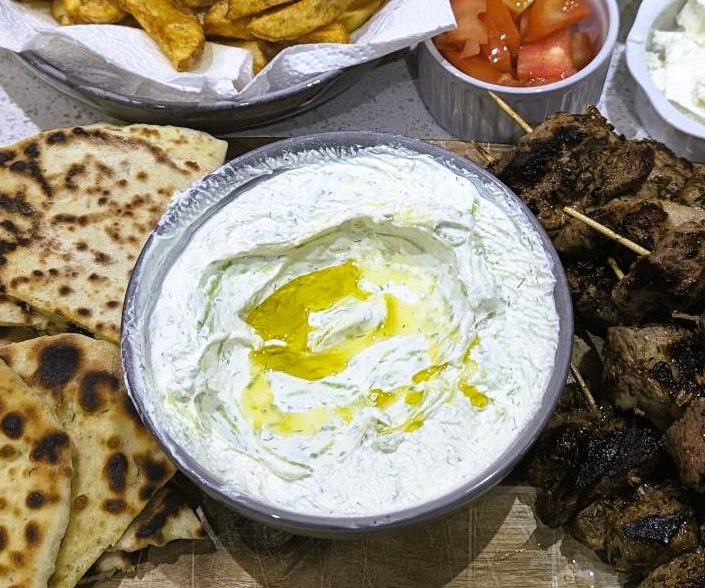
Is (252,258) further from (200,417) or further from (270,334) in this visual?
(200,417)

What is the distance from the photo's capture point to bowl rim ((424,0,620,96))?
3010 mm

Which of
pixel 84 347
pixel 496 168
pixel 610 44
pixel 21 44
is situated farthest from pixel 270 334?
pixel 610 44

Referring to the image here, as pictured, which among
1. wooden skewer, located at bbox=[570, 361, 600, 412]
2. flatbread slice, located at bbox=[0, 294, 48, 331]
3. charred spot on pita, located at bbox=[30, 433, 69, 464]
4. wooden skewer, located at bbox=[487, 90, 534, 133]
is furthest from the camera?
wooden skewer, located at bbox=[487, 90, 534, 133]

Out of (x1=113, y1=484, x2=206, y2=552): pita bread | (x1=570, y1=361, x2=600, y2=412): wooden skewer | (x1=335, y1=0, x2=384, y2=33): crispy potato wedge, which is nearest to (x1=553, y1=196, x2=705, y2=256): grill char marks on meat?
(x1=570, y1=361, x2=600, y2=412): wooden skewer

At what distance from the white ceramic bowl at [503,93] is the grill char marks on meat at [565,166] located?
15.1 inches

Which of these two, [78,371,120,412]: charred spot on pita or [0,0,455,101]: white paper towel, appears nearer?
[78,371,120,412]: charred spot on pita

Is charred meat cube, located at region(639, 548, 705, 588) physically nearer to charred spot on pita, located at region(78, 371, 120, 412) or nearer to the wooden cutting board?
the wooden cutting board

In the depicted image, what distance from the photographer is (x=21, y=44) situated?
300cm

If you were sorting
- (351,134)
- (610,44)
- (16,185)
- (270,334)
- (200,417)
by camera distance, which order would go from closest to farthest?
(200,417) → (270,334) → (351,134) → (16,185) → (610,44)

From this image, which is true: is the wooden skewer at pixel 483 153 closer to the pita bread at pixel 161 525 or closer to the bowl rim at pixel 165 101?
the bowl rim at pixel 165 101

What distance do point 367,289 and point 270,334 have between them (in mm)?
303

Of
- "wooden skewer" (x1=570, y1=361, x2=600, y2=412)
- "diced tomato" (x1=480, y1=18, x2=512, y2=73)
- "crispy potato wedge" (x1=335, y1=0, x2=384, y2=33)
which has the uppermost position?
"crispy potato wedge" (x1=335, y1=0, x2=384, y2=33)

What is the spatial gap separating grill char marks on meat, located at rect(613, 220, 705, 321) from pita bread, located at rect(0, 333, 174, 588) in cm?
145

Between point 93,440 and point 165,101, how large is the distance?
3.97 ft
